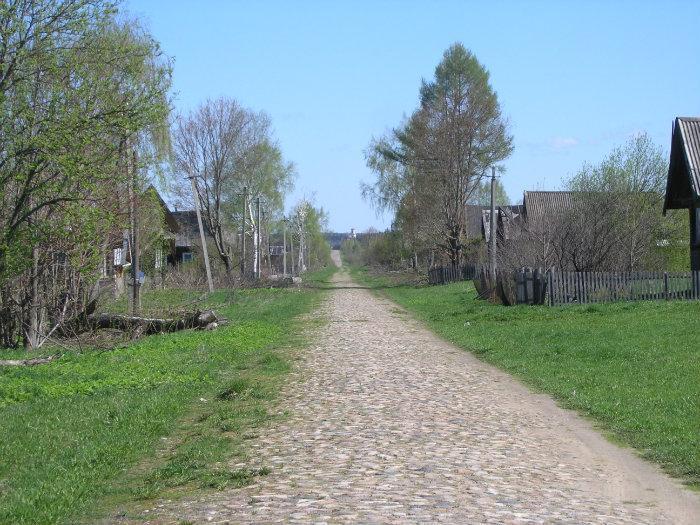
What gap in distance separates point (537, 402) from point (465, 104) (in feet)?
145

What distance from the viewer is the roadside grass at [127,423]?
305 inches

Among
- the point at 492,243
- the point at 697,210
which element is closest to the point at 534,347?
the point at 697,210

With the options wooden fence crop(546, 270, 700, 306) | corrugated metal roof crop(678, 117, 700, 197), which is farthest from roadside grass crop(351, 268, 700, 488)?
corrugated metal roof crop(678, 117, 700, 197)

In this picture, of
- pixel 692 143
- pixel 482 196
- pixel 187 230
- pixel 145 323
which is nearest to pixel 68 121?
pixel 145 323

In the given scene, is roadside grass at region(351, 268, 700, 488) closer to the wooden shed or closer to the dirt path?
the dirt path

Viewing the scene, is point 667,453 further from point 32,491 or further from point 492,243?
point 492,243

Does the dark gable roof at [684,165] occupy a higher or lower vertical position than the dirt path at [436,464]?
higher

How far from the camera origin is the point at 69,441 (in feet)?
32.0

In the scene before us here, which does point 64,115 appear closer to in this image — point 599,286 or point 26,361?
point 26,361

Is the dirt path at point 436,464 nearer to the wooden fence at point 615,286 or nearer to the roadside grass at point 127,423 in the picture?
the roadside grass at point 127,423

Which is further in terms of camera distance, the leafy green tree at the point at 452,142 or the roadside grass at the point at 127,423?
the leafy green tree at the point at 452,142

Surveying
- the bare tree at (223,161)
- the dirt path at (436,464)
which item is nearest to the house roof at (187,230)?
the bare tree at (223,161)

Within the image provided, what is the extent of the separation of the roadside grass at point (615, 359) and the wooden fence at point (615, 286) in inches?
55.7

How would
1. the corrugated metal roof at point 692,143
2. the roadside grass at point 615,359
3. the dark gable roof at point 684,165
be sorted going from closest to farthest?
1. the roadside grass at point 615,359
2. the corrugated metal roof at point 692,143
3. the dark gable roof at point 684,165
